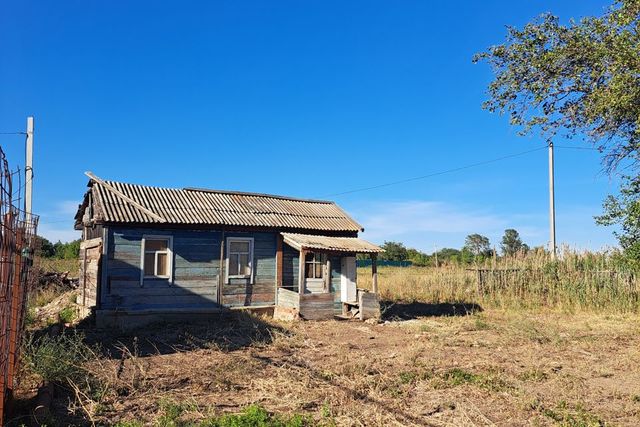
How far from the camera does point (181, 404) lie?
271 inches

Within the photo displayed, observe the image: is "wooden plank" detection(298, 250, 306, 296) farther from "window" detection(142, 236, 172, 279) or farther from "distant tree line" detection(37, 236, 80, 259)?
"distant tree line" detection(37, 236, 80, 259)

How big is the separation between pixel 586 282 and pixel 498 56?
1211 cm

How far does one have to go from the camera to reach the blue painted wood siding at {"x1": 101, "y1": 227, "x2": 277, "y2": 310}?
46.6 ft

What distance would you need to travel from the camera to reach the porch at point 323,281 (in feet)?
53.0

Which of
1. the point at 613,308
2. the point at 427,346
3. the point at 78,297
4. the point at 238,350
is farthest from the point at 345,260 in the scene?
the point at 613,308

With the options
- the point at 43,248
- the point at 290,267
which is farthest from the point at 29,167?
the point at 43,248

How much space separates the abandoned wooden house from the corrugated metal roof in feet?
0.13

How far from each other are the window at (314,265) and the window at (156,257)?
475 cm

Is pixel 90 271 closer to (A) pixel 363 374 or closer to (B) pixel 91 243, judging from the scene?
(B) pixel 91 243

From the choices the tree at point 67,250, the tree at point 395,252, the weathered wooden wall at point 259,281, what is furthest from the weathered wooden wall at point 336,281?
the tree at point 395,252

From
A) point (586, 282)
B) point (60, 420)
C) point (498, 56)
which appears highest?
point (498, 56)

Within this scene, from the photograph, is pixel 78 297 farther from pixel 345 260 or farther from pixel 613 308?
pixel 613 308

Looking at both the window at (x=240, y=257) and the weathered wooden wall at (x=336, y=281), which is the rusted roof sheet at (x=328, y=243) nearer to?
the weathered wooden wall at (x=336, y=281)

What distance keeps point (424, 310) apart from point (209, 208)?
9.41m
